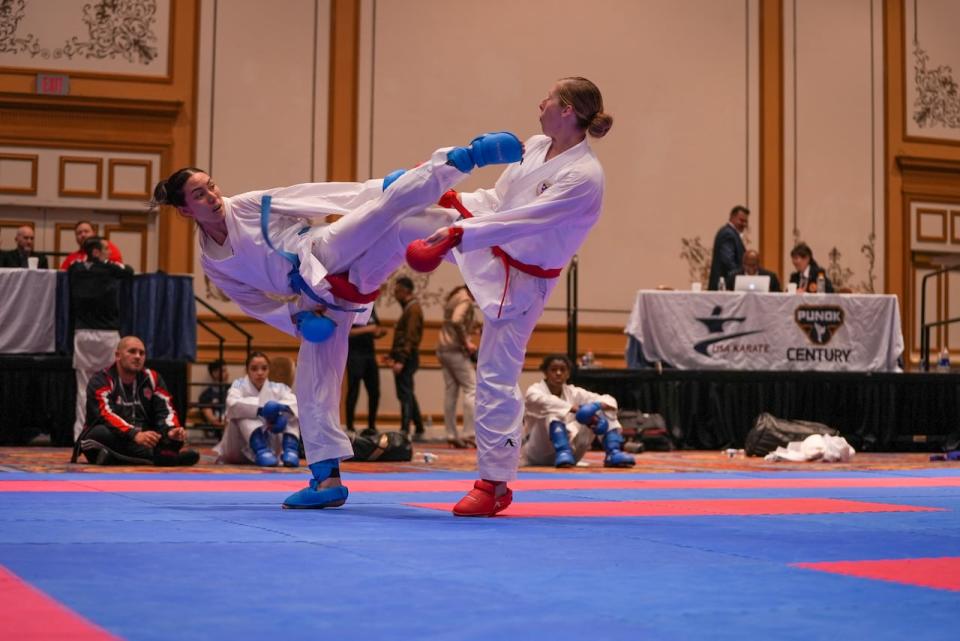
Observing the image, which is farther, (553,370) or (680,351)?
(680,351)

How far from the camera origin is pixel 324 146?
1255 cm

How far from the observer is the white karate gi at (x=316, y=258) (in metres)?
4.00

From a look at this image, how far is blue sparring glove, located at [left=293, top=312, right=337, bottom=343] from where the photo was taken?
4.00 meters

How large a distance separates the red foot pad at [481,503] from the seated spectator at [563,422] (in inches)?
138

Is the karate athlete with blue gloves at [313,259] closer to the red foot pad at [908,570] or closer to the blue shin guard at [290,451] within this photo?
the red foot pad at [908,570]

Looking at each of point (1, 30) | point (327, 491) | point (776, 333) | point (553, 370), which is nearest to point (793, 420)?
point (776, 333)

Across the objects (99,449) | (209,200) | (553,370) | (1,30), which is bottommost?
(99,449)

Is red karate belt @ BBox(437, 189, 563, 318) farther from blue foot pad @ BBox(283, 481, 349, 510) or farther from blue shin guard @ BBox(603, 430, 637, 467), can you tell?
blue shin guard @ BBox(603, 430, 637, 467)

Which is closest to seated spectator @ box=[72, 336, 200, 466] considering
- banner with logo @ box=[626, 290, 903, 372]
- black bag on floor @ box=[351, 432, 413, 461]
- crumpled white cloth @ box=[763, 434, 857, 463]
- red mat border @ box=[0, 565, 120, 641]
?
black bag on floor @ box=[351, 432, 413, 461]

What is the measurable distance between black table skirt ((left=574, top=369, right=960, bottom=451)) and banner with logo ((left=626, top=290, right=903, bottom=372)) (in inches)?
Answer: 8.3

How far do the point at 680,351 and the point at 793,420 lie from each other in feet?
3.48

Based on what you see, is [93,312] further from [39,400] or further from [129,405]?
[129,405]

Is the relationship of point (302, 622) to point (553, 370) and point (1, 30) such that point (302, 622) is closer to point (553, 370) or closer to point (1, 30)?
point (553, 370)

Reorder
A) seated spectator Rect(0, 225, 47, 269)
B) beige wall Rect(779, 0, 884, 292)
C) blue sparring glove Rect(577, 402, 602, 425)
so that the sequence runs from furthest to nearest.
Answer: beige wall Rect(779, 0, 884, 292) < seated spectator Rect(0, 225, 47, 269) < blue sparring glove Rect(577, 402, 602, 425)
